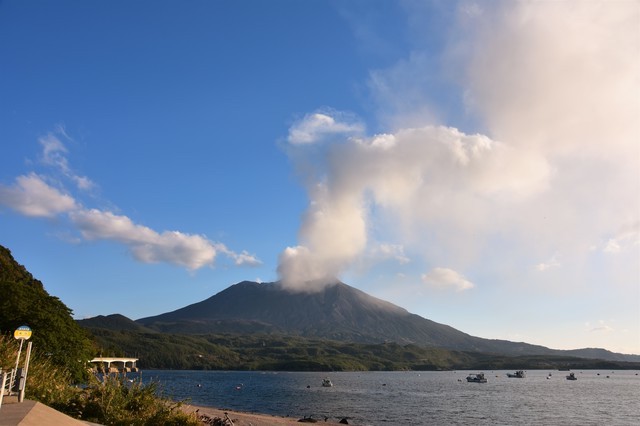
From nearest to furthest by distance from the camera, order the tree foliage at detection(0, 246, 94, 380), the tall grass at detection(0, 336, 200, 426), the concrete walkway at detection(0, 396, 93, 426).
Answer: the concrete walkway at detection(0, 396, 93, 426), the tall grass at detection(0, 336, 200, 426), the tree foliage at detection(0, 246, 94, 380)

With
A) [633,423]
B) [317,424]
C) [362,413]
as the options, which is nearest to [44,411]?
[317,424]

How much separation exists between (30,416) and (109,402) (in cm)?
800

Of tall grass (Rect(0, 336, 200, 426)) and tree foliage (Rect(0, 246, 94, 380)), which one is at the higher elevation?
tree foliage (Rect(0, 246, 94, 380))

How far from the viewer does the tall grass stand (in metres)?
21.5

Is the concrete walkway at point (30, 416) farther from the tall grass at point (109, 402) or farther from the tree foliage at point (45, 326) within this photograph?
the tree foliage at point (45, 326)

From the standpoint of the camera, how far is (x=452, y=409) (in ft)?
263

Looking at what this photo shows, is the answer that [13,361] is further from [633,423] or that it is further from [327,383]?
[327,383]

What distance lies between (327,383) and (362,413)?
66.6 meters

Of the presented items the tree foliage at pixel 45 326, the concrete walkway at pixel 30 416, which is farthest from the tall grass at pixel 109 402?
the tree foliage at pixel 45 326

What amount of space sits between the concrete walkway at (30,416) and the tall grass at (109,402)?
5.47m

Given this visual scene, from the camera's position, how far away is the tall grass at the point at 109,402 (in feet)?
70.4

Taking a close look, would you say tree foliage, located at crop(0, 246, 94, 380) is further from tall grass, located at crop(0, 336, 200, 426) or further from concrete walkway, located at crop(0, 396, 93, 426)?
A: concrete walkway, located at crop(0, 396, 93, 426)

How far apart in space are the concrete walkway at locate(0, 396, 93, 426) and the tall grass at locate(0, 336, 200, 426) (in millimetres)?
5470

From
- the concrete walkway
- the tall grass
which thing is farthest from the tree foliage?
the concrete walkway
